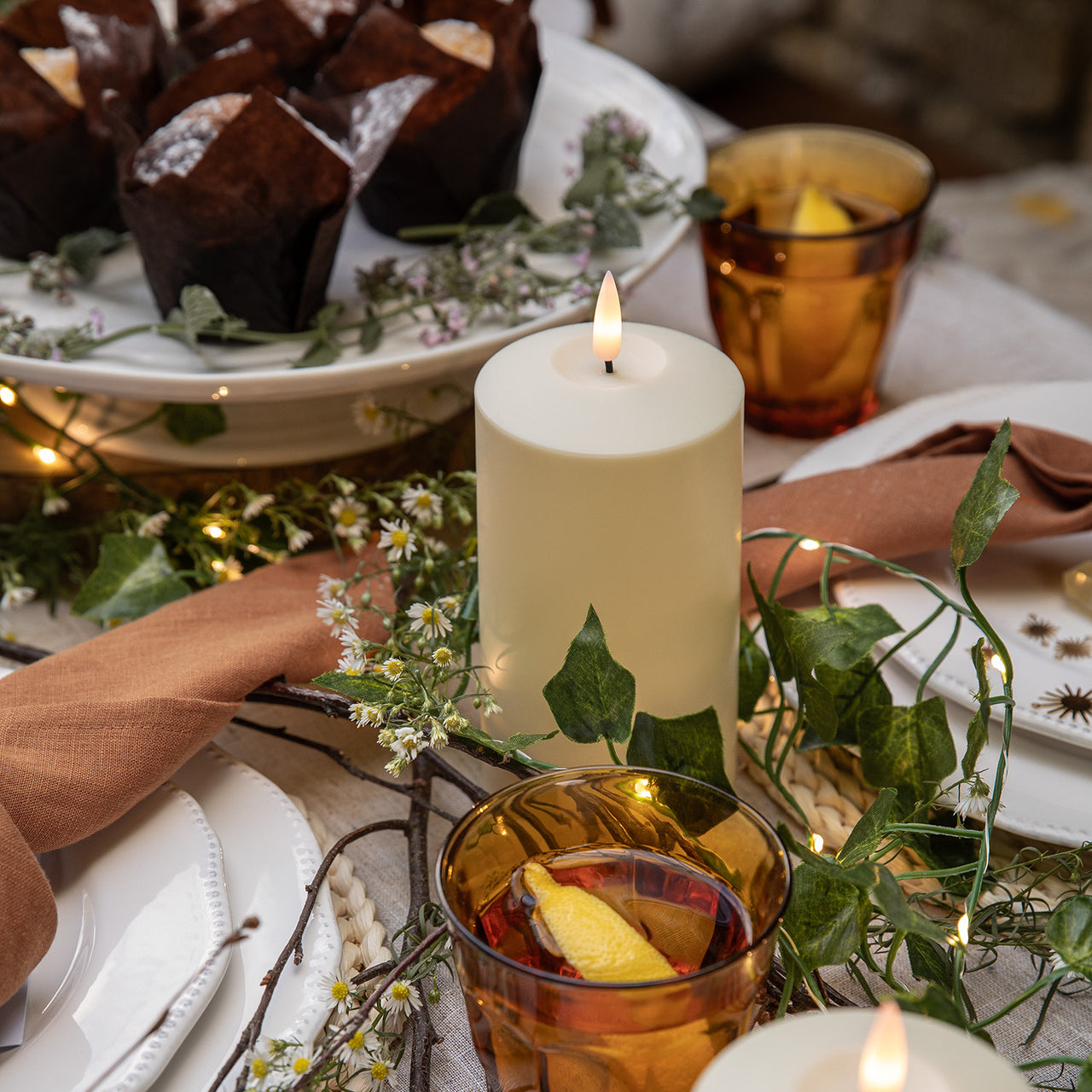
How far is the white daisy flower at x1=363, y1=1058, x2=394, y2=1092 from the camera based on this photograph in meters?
0.35

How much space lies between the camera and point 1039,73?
6.81 feet

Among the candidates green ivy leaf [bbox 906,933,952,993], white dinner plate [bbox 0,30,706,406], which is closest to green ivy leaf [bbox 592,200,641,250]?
white dinner plate [bbox 0,30,706,406]

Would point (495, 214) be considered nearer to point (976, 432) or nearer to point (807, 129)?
point (807, 129)

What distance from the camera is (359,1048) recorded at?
351 millimetres

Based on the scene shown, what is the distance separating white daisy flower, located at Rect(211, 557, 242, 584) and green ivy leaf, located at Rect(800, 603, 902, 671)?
0.30 m

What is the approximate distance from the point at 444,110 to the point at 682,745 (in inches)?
17.3

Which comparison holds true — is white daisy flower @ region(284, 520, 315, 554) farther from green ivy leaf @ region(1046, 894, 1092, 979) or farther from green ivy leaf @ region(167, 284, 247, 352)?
green ivy leaf @ region(1046, 894, 1092, 979)

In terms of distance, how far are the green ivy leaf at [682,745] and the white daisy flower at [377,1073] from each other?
123 millimetres

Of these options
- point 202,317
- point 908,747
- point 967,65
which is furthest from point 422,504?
point 967,65

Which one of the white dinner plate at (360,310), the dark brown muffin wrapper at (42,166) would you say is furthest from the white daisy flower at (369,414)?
the dark brown muffin wrapper at (42,166)

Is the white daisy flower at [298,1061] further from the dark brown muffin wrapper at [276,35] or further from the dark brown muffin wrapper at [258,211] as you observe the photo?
the dark brown muffin wrapper at [276,35]

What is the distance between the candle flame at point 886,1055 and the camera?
8.3 inches

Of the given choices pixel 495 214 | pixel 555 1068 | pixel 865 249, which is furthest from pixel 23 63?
pixel 555 1068

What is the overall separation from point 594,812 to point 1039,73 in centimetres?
217
